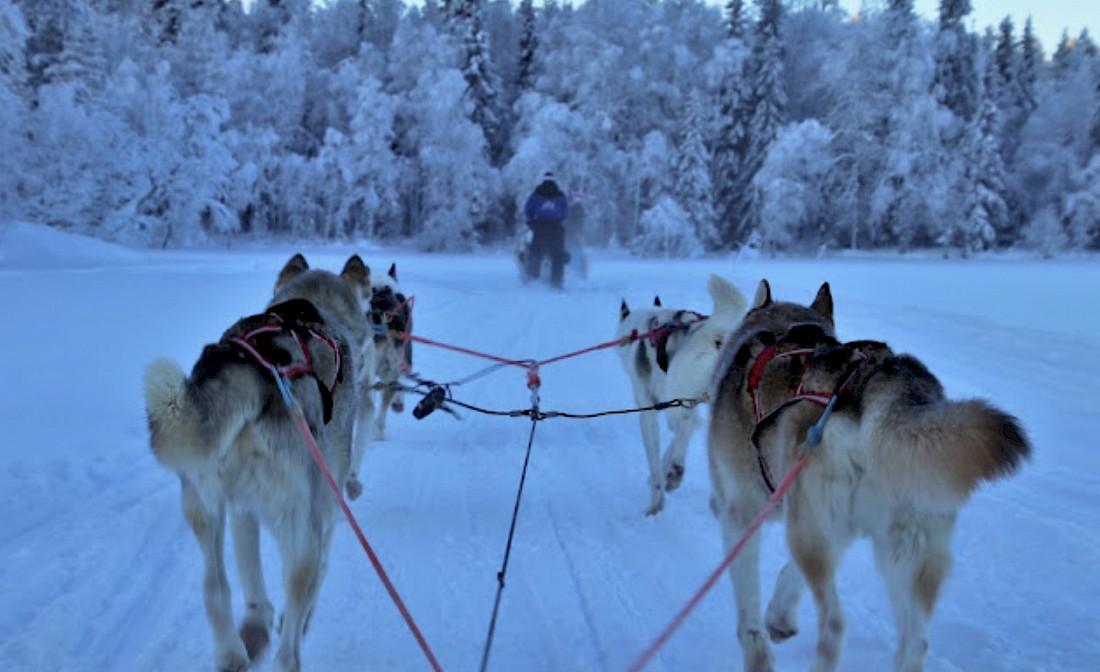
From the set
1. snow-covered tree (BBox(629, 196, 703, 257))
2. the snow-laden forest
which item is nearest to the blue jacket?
the snow-laden forest

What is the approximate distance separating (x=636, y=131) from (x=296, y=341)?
4039 centimetres

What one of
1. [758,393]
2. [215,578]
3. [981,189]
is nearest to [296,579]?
[215,578]

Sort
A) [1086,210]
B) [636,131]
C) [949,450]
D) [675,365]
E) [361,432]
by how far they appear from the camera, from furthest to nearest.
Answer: [636,131] < [1086,210] < [361,432] < [675,365] < [949,450]

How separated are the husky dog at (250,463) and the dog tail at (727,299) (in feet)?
7.66

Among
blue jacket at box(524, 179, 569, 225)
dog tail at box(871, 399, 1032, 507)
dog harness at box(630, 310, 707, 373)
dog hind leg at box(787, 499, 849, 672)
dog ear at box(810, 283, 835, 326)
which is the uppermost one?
blue jacket at box(524, 179, 569, 225)

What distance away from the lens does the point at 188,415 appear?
2400 millimetres

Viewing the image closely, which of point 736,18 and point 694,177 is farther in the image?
point 736,18

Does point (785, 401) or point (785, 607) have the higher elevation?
point (785, 401)

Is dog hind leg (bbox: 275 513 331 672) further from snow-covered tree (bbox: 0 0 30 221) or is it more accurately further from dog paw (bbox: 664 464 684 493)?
snow-covered tree (bbox: 0 0 30 221)

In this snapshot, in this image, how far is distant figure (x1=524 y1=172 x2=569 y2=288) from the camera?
1856 cm

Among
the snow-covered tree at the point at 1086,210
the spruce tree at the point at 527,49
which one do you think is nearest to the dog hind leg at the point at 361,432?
the spruce tree at the point at 527,49

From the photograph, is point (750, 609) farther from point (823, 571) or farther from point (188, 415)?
point (188, 415)

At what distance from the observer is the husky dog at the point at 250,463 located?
2424mm

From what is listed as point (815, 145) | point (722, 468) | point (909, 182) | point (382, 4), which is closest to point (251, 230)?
point (382, 4)
